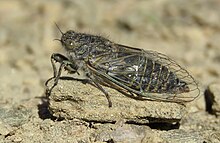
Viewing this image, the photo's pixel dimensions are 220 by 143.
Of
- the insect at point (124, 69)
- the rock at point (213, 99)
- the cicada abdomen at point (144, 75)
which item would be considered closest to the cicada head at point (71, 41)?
the insect at point (124, 69)

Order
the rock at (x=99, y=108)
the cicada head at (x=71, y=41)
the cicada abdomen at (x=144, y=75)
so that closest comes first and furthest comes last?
1. the rock at (x=99, y=108)
2. the cicada abdomen at (x=144, y=75)
3. the cicada head at (x=71, y=41)

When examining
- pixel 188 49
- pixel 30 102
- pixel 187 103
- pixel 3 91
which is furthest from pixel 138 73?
pixel 188 49

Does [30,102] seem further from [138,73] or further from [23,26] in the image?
[23,26]

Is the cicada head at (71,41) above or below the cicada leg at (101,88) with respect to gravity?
above

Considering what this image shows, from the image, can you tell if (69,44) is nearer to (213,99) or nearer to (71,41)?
(71,41)

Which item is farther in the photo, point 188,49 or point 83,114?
point 188,49

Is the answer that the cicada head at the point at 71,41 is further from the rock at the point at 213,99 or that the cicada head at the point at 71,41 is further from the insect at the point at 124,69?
the rock at the point at 213,99
